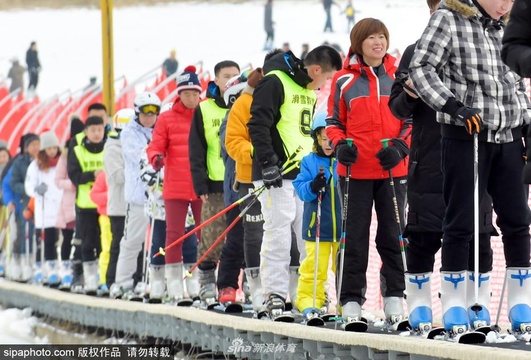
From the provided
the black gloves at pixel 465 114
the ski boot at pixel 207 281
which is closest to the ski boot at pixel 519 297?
the black gloves at pixel 465 114

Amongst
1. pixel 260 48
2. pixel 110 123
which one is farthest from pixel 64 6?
pixel 110 123

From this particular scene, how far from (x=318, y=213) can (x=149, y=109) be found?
4246 millimetres

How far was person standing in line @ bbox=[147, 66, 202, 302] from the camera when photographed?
11.7m

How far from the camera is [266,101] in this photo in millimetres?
9281

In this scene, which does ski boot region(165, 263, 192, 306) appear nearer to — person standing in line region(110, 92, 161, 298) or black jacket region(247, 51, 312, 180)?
person standing in line region(110, 92, 161, 298)

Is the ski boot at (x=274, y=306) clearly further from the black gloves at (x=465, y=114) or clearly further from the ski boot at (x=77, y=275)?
the ski boot at (x=77, y=275)

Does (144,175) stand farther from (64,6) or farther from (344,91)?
(64,6)

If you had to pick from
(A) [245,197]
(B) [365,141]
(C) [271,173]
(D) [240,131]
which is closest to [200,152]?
(D) [240,131]

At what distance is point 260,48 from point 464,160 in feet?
123

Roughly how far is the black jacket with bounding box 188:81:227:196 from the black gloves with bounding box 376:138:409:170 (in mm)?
3170

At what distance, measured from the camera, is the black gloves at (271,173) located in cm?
915

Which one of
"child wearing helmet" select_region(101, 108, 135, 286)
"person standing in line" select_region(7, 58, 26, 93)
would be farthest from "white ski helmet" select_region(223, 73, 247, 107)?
"person standing in line" select_region(7, 58, 26, 93)

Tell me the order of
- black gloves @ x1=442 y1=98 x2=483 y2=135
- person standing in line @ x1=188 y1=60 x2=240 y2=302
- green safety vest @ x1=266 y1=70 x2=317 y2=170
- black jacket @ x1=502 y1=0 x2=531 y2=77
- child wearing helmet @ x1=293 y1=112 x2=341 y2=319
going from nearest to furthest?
black jacket @ x1=502 y1=0 x2=531 y2=77
black gloves @ x1=442 y1=98 x2=483 y2=135
child wearing helmet @ x1=293 y1=112 x2=341 y2=319
green safety vest @ x1=266 y1=70 x2=317 y2=170
person standing in line @ x1=188 y1=60 x2=240 y2=302

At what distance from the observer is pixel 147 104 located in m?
12.8
